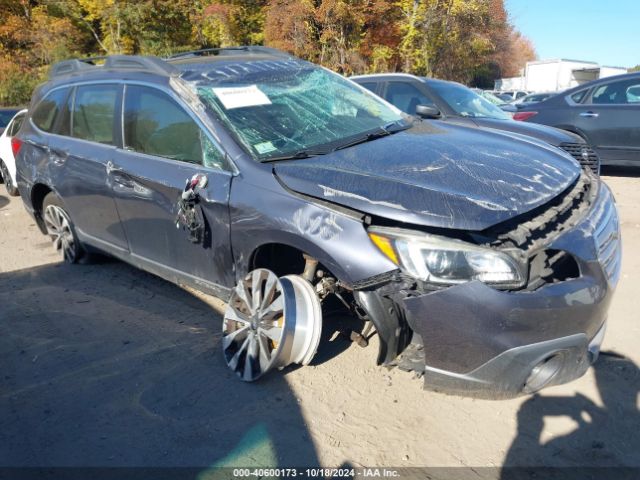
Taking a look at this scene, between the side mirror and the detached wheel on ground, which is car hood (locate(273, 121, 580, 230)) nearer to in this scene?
the detached wheel on ground

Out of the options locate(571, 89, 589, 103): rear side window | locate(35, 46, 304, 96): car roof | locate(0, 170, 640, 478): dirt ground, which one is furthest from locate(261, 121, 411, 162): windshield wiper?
locate(571, 89, 589, 103): rear side window

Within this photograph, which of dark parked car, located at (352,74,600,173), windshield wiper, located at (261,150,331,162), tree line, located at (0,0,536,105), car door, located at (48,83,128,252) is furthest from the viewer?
tree line, located at (0,0,536,105)

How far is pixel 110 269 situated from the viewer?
489 centimetres

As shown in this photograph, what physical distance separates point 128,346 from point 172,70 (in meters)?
1.88

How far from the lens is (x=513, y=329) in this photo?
2.18 metres

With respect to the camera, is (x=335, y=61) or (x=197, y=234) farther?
(x=335, y=61)

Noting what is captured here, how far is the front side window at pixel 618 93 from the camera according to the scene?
7.50 metres

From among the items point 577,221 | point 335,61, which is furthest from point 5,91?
point 577,221

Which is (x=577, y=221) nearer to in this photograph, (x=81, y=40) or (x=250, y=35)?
(x=250, y=35)

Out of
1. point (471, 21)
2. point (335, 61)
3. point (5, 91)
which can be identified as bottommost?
point (5, 91)

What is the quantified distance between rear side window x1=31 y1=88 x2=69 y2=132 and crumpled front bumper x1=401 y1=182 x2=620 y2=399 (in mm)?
3874

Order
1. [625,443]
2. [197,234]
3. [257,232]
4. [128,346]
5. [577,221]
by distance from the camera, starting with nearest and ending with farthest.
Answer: [625,443]
[577,221]
[257,232]
[197,234]
[128,346]

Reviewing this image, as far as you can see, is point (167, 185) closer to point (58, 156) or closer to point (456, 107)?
point (58, 156)

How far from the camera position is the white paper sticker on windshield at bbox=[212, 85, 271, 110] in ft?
10.6
